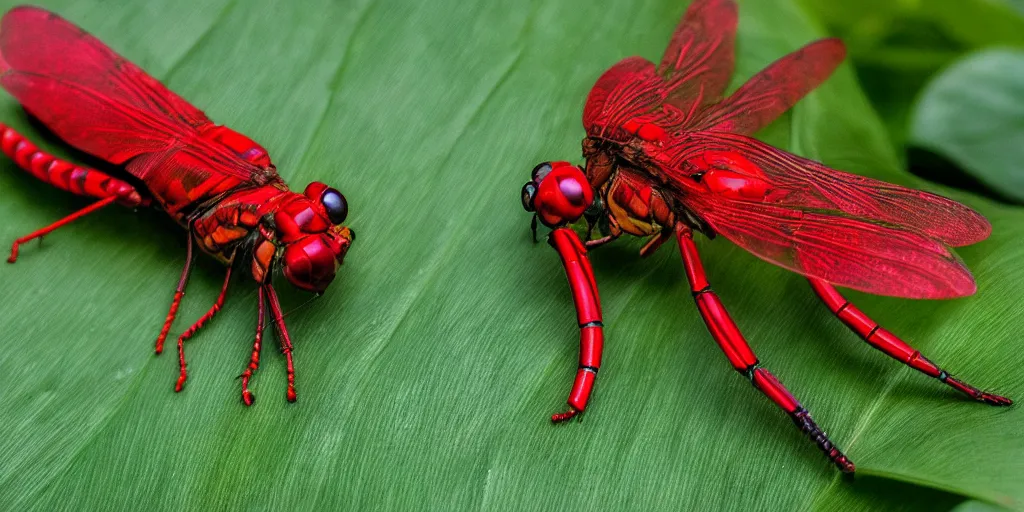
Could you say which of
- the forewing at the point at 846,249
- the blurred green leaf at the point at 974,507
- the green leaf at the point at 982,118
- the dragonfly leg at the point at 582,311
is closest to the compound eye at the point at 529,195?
the dragonfly leg at the point at 582,311

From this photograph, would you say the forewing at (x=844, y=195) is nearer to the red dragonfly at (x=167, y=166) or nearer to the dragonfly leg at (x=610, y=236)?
the dragonfly leg at (x=610, y=236)

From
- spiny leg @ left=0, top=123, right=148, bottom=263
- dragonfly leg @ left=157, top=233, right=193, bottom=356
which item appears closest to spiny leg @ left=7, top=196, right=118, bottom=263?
spiny leg @ left=0, top=123, right=148, bottom=263

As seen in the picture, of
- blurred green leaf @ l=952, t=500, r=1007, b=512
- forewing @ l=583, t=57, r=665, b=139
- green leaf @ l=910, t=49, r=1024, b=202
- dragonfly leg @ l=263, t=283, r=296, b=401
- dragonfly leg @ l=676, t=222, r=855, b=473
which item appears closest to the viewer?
blurred green leaf @ l=952, t=500, r=1007, b=512

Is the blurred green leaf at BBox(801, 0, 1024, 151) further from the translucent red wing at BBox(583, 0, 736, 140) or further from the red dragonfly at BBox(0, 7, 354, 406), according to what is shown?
the red dragonfly at BBox(0, 7, 354, 406)

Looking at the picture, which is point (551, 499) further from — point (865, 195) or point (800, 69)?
point (800, 69)

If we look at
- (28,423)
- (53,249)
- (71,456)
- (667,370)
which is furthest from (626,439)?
(53,249)
